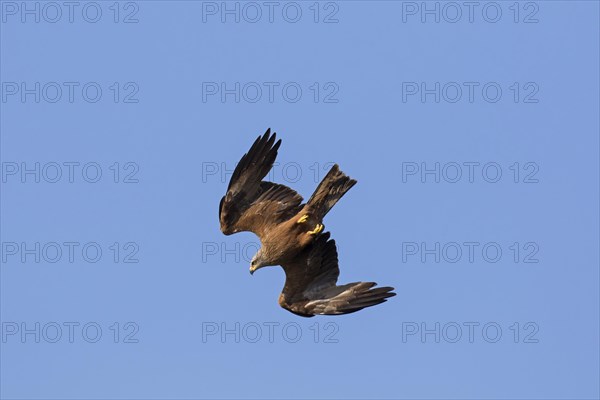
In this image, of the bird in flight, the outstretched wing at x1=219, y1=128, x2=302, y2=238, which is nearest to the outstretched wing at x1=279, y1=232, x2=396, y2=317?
the bird in flight

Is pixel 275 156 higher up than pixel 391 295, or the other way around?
pixel 275 156

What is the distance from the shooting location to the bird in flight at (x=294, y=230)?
32.4 metres

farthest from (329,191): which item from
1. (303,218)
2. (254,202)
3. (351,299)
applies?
(351,299)

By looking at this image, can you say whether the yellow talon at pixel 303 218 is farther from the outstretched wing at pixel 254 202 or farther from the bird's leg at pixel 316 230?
the outstretched wing at pixel 254 202

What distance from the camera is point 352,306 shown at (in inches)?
1283

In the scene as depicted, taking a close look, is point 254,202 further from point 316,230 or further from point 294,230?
point 316,230

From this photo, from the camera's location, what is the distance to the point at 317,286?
109 feet

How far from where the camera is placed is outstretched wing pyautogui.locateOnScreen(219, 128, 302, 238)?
1298 inches

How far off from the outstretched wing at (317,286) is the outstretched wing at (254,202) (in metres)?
0.88

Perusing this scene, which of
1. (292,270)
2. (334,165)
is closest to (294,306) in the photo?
(292,270)

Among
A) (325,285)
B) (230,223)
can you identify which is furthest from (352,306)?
(230,223)

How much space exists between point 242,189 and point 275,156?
965 millimetres

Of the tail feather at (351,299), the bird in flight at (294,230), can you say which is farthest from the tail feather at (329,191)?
the tail feather at (351,299)

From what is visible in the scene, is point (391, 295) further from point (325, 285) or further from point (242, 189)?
point (242, 189)
